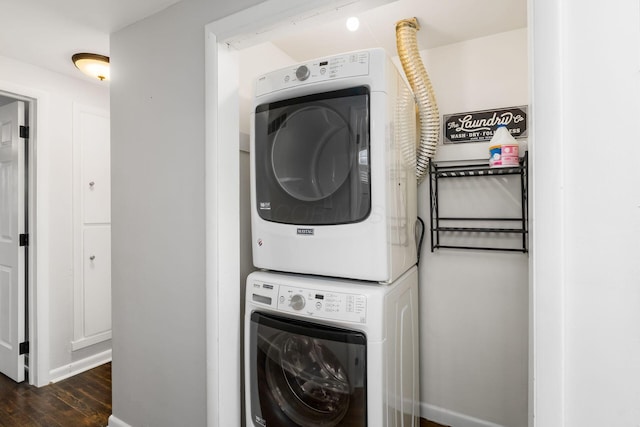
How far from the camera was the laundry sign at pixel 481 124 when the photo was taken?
5.90 ft

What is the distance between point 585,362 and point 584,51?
79 cm

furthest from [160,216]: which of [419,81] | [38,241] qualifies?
[419,81]

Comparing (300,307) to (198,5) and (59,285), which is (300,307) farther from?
(59,285)

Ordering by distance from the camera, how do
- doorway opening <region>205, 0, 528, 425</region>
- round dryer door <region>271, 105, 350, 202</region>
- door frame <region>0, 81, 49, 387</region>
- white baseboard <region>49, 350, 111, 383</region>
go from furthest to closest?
white baseboard <region>49, 350, 111, 383</region>, door frame <region>0, 81, 49, 387</region>, doorway opening <region>205, 0, 528, 425</region>, round dryer door <region>271, 105, 350, 202</region>

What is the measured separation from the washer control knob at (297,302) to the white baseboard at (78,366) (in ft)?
7.75

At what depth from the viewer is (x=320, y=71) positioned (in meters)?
1.28

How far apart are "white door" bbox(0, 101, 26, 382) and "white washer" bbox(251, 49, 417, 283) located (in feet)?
6.96

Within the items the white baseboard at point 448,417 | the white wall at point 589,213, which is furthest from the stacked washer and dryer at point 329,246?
the white baseboard at point 448,417

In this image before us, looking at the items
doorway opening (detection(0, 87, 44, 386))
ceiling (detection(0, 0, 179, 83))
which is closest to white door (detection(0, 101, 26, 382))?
doorway opening (detection(0, 87, 44, 386))

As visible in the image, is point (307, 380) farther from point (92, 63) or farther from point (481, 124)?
point (92, 63)

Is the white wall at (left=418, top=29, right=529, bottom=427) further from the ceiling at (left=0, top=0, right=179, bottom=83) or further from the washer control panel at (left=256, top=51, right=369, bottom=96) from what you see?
the ceiling at (left=0, top=0, right=179, bottom=83)

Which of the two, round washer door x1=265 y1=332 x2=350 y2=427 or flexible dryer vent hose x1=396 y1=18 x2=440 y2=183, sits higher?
flexible dryer vent hose x1=396 y1=18 x2=440 y2=183

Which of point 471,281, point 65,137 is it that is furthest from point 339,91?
point 65,137

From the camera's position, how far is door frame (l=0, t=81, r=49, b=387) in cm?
234
